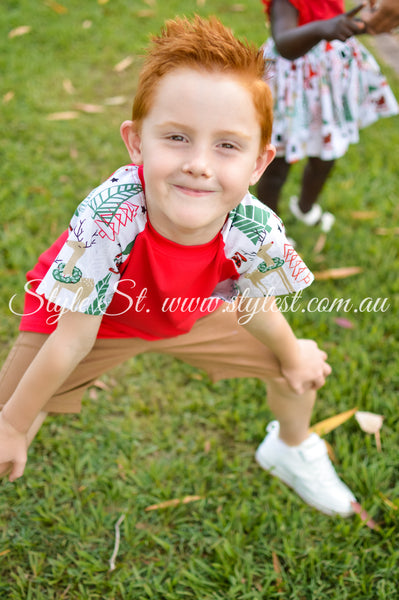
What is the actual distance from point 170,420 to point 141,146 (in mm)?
1207

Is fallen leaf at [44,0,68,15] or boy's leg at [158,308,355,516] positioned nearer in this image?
boy's leg at [158,308,355,516]

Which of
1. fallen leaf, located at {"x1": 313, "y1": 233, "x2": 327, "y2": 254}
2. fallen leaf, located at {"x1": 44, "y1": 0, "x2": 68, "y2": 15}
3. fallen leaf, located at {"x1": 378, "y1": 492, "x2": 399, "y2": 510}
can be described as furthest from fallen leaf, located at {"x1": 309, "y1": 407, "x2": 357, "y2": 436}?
fallen leaf, located at {"x1": 44, "y1": 0, "x2": 68, "y2": 15}

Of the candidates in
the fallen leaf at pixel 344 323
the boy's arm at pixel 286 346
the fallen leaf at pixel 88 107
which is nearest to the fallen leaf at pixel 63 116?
the fallen leaf at pixel 88 107

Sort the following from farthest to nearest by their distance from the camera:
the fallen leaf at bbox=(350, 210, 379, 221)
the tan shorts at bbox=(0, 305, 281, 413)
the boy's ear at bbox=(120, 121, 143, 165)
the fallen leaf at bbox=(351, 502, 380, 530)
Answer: the fallen leaf at bbox=(350, 210, 379, 221), the fallen leaf at bbox=(351, 502, 380, 530), the tan shorts at bbox=(0, 305, 281, 413), the boy's ear at bbox=(120, 121, 143, 165)

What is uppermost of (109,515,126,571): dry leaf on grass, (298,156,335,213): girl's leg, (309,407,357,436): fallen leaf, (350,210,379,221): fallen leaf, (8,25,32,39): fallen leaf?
(8,25,32,39): fallen leaf

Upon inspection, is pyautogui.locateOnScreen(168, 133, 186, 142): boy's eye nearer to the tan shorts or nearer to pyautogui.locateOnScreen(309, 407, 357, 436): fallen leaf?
the tan shorts

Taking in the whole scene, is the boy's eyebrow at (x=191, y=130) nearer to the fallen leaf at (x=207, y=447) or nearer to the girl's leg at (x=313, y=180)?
the fallen leaf at (x=207, y=447)

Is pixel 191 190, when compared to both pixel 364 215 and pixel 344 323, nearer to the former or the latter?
pixel 344 323

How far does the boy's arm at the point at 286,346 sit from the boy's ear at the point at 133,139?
51 cm

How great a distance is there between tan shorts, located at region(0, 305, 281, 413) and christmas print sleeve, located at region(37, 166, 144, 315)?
0.28 m

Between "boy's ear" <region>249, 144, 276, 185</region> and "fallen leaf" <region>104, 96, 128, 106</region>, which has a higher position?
"boy's ear" <region>249, 144, 276, 185</region>

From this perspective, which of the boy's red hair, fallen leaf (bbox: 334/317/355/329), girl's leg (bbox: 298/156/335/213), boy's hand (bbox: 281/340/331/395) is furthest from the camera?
girl's leg (bbox: 298/156/335/213)

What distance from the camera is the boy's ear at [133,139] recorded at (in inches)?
48.7

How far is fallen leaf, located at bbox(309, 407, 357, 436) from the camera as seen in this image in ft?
6.75
